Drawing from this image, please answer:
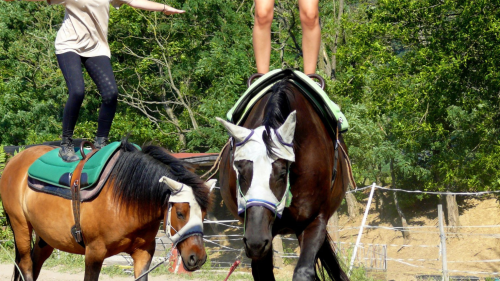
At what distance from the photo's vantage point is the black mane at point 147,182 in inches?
189

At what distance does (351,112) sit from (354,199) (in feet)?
30.2

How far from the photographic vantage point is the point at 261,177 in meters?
3.18

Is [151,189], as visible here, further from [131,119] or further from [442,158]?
[131,119]

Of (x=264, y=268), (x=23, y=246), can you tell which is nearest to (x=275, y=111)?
(x=264, y=268)

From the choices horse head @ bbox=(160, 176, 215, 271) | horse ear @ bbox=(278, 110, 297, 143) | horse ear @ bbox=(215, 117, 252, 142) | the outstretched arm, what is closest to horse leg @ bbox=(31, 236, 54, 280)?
horse head @ bbox=(160, 176, 215, 271)

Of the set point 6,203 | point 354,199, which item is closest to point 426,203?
point 354,199

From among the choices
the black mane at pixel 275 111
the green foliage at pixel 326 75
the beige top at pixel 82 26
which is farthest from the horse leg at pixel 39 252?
the green foliage at pixel 326 75

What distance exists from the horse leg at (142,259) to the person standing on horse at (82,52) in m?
1.00

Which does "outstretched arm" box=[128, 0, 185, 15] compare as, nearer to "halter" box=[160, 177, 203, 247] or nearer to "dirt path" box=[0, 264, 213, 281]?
"halter" box=[160, 177, 203, 247]

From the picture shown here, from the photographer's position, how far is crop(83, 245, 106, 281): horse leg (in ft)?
15.7

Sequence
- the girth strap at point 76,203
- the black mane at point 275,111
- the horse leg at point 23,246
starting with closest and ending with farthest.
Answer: the black mane at point 275,111 < the girth strap at point 76,203 < the horse leg at point 23,246

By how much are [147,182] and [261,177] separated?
198 cm

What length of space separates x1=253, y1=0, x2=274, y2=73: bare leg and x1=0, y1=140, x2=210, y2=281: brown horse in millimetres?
1097

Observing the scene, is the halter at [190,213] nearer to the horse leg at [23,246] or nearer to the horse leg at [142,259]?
the horse leg at [142,259]
